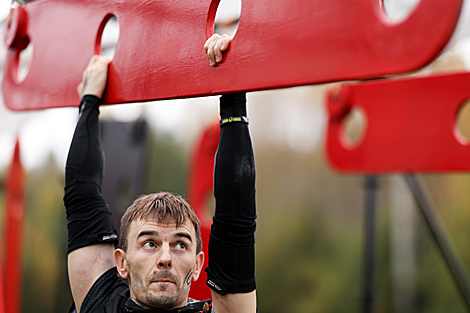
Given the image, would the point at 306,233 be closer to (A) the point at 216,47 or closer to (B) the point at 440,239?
(B) the point at 440,239

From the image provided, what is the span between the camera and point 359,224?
24.1 feet

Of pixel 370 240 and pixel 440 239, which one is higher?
pixel 440 239

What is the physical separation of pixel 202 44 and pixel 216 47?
5cm

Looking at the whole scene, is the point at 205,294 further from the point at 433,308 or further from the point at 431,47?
the point at 433,308

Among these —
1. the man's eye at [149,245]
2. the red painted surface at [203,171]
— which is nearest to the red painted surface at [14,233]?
the red painted surface at [203,171]

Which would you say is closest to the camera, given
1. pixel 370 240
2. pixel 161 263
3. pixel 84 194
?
pixel 161 263

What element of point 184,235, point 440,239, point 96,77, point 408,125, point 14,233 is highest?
point 96,77

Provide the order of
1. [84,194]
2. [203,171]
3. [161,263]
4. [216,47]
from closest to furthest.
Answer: [216,47]
[161,263]
[84,194]
[203,171]

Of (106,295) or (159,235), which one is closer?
(159,235)

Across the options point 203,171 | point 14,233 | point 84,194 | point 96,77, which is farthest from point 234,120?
point 14,233

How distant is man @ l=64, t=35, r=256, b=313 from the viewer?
91 cm

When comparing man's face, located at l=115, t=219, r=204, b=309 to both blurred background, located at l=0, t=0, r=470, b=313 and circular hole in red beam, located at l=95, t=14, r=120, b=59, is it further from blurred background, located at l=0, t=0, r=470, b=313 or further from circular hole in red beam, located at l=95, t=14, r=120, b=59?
blurred background, located at l=0, t=0, r=470, b=313

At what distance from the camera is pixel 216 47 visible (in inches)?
34.3

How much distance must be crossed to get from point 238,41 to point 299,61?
14 cm
